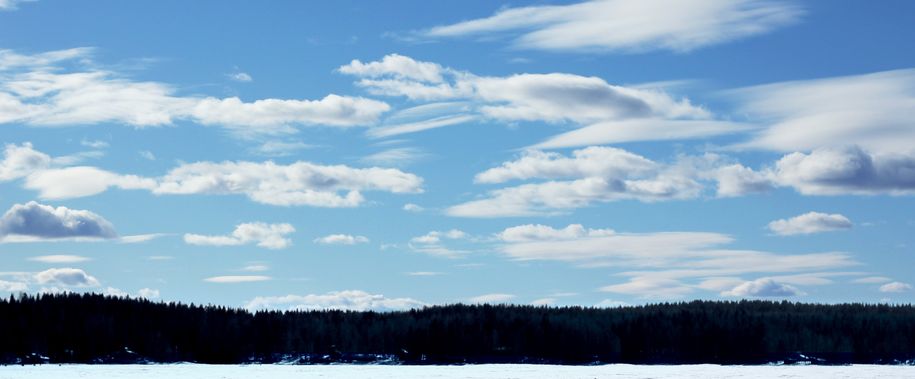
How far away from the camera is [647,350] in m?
199

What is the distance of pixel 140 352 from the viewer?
199m

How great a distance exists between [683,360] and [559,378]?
71.0m

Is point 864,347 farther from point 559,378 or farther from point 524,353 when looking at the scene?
point 559,378

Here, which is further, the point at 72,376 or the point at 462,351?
the point at 462,351

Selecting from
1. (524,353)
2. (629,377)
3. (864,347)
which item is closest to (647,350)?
(524,353)

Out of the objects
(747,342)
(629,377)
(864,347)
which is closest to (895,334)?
(864,347)

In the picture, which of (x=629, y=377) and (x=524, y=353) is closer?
(x=629, y=377)

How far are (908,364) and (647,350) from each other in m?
39.2

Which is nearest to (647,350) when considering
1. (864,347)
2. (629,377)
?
(864,347)

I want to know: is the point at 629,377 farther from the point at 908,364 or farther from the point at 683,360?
the point at 908,364

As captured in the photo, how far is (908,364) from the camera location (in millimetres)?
191375

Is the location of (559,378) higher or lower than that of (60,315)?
lower

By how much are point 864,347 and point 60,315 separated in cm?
12635

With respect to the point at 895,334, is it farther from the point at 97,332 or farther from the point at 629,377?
the point at 97,332
